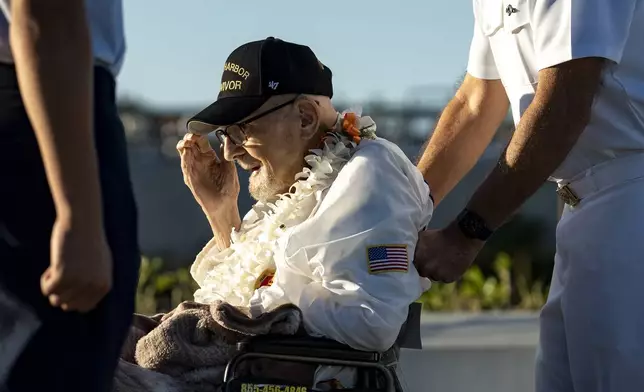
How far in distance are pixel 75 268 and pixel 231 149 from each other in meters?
1.51

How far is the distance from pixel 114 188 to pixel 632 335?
1540mm

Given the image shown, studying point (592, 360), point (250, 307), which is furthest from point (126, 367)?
point (592, 360)

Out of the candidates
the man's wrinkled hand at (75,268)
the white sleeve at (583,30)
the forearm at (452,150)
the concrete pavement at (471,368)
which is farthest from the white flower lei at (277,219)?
the concrete pavement at (471,368)

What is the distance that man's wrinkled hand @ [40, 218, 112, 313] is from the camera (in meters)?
1.91

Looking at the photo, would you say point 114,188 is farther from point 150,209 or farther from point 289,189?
point 150,209

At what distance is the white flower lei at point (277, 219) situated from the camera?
3248mm

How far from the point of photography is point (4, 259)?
2.00 metres

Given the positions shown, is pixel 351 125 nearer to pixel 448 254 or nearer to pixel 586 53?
pixel 448 254

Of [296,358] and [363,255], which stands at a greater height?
[363,255]

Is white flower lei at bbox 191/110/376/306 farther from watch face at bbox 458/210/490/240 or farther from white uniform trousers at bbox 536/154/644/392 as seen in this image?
white uniform trousers at bbox 536/154/644/392

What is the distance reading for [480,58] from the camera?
358 cm

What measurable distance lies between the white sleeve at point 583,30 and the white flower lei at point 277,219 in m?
0.64

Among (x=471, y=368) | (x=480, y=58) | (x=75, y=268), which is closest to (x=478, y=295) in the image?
(x=471, y=368)

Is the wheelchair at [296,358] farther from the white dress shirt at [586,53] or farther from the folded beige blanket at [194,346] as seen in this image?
the white dress shirt at [586,53]
